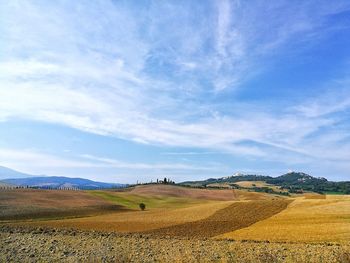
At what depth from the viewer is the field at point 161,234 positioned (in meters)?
21.4

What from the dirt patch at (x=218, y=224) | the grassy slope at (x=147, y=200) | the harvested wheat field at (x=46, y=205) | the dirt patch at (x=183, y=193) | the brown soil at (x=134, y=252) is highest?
the dirt patch at (x=183, y=193)

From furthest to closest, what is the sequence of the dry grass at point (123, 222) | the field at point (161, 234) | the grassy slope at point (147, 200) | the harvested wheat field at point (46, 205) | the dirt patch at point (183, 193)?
1. the dirt patch at point (183, 193)
2. the grassy slope at point (147, 200)
3. the harvested wheat field at point (46, 205)
4. the dry grass at point (123, 222)
5. the field at point (161, 234)

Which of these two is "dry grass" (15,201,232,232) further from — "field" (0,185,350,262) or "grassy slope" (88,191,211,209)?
"grassy slope" (88,191,211,209)

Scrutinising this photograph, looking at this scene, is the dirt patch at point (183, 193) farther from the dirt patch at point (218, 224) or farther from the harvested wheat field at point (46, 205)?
the dirt patch at point (218, 224)

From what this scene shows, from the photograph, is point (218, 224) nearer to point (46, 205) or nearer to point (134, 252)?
point (134, 252)

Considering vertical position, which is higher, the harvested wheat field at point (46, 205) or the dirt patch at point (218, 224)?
the harvested wheat field at point (46, 205)

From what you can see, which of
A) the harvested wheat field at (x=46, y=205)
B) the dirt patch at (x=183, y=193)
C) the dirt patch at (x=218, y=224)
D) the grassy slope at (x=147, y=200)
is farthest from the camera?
the dirt patch at (x=183, y=193)

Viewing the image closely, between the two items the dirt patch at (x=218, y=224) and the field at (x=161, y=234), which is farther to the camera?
the dirt patch at (x=218, y=224)

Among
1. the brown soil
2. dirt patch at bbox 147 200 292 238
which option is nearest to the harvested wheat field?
dirt patch at bbox 147 200 292 238

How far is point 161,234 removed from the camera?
3878 cm

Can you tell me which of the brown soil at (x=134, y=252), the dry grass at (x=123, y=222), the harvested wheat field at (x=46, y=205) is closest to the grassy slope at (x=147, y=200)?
the harvested wheat field at (x=46, y=205)

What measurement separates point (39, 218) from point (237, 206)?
3682 centimetres

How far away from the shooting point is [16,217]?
5447cm

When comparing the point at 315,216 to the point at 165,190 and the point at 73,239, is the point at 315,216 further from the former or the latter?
the point at 165,190
